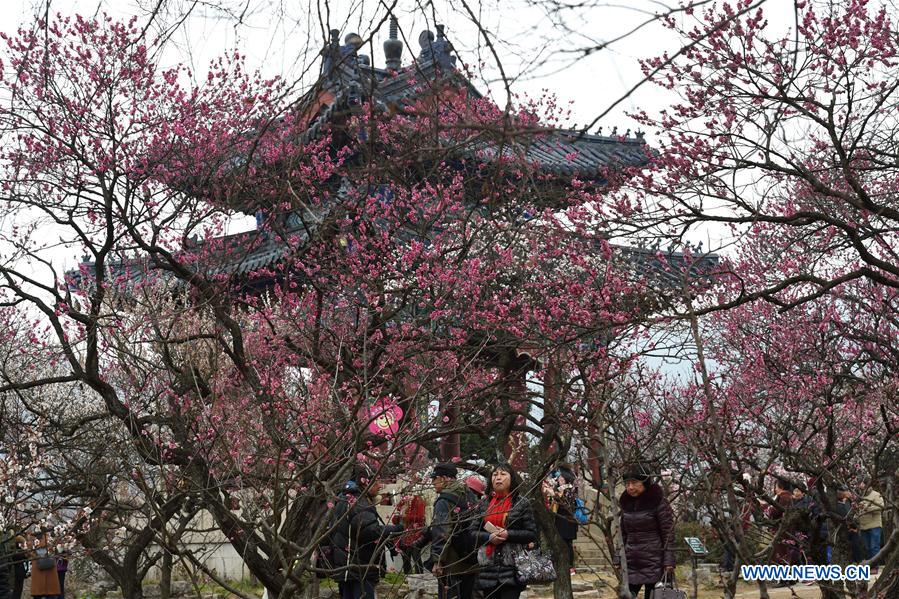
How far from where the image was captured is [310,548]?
544 centimetres

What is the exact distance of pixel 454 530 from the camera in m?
7.82

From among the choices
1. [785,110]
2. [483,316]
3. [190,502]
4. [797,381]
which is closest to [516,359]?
[483,316]

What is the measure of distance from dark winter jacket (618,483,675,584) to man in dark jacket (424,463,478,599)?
1342mm

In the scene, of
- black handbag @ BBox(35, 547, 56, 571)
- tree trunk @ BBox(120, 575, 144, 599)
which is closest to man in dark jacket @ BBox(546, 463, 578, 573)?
tree trunk @ BBox(120, 575, 144, 599)

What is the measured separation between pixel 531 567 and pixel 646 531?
1366mm

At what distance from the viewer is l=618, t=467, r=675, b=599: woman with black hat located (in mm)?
8547

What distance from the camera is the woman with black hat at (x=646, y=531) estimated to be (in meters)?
8.55

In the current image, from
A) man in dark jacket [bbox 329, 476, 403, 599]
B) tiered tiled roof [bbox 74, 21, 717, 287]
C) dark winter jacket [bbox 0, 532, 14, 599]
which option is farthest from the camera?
dark winter jacket [bbox 0, 532, 14, 599]

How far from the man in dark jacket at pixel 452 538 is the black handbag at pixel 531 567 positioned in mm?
332

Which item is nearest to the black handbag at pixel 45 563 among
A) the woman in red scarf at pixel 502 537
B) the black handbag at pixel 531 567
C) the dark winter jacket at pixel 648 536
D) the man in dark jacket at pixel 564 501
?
the man in dark jacket at pixel 564 501

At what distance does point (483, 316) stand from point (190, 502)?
3.74m

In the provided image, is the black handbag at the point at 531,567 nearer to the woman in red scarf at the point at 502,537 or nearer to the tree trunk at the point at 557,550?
the woman in red scarf at the point at 502,537

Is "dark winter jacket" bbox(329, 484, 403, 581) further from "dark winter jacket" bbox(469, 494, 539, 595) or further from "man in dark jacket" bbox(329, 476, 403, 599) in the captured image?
"dark winter jacket" bbox(469, 494, 539, 595)

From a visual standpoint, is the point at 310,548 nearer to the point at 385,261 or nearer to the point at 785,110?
the point at 785,110
